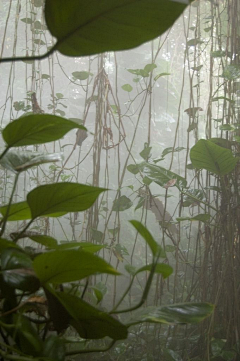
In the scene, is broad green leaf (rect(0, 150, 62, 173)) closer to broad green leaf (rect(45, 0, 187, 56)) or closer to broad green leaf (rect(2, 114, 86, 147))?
broad green leaf (rect(2, 114, 86, 147))

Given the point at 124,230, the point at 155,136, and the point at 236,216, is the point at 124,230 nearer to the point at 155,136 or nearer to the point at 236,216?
the point at 155,136

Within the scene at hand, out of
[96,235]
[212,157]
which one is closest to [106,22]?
[212,157]

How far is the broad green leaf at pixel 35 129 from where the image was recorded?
430 mm

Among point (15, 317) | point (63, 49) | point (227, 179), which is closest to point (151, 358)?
point (227, 179)

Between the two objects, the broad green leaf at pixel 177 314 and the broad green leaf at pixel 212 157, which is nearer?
the broad green leaf at pixel 177 314

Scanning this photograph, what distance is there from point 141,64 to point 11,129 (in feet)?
22.9

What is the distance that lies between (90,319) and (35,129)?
22 cm

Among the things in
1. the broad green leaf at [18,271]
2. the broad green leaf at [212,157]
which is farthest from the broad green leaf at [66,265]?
the broad green leaf at [212,157]

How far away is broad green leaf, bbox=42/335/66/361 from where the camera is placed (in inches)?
14.8

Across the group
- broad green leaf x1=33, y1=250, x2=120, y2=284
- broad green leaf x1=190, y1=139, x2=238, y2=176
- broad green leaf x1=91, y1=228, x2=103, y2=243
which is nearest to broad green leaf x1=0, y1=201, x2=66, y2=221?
broad green leaf x1=33, y1=250, x2=120, y2=284

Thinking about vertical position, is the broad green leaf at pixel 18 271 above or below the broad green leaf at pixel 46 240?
below

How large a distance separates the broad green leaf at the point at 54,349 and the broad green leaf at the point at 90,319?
27mm

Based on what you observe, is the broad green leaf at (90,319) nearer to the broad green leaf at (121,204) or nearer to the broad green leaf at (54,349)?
the broad green leaf at (54,349)

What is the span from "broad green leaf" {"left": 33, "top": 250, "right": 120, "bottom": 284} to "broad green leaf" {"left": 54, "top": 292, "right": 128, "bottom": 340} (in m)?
0.02
